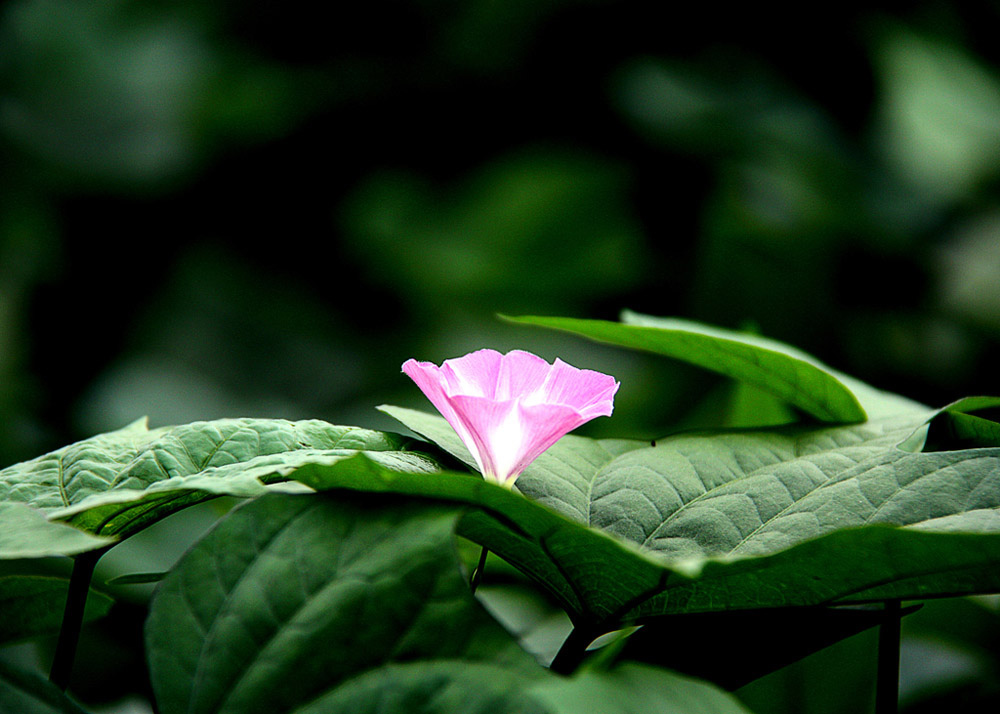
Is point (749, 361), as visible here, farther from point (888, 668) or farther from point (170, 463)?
point (170, 463)

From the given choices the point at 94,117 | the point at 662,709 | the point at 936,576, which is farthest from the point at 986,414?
the point at 94,117

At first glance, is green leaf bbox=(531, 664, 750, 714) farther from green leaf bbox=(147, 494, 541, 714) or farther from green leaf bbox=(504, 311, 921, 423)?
green leaf bbox=(504, 311, 921, 423)

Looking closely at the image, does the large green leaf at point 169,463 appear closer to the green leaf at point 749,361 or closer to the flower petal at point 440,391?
the flower petal at point 440,391

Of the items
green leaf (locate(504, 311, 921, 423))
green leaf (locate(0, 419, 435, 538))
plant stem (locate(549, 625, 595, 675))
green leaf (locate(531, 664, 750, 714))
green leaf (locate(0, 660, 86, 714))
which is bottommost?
green leaf (locate(0, 660, 86, 714))

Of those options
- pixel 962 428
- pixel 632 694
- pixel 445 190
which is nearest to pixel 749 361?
pixel 962 428

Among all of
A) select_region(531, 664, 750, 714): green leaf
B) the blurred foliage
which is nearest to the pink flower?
select_region(531, 664, 750, 714): green leaf

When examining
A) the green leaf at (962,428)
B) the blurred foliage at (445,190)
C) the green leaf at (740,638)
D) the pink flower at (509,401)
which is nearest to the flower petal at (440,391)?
the pink flower at (509,401)
